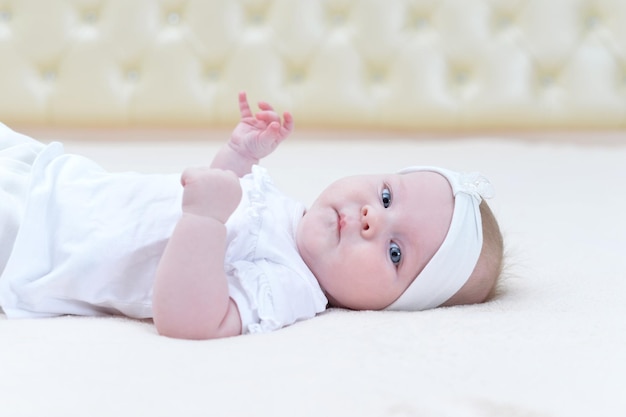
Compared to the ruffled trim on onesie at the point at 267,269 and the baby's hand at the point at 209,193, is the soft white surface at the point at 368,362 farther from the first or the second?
the baby's hand at the point at 209,193

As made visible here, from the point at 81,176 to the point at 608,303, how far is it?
2.82 ft

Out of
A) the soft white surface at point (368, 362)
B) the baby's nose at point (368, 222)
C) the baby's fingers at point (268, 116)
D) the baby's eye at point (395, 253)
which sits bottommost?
the soft white surface at point (368, 362)

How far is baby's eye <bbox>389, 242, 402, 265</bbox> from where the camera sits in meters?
1.18

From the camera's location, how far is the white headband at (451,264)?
117 centimetres

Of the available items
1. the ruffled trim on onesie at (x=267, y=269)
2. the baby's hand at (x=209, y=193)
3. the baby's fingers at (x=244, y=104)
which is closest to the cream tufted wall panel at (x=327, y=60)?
the baby's fingers at (x=244, y=104)

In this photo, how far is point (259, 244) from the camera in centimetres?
117

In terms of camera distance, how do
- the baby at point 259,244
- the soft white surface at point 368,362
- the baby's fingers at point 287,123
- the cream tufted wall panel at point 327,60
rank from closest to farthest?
the soft white surface at point 368,362 < the baby at point 259,244 < the baby's fingers at point 287,123 < the cream tufted wall panel at point 327,60

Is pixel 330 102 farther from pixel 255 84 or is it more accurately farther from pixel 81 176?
pixel 81 176

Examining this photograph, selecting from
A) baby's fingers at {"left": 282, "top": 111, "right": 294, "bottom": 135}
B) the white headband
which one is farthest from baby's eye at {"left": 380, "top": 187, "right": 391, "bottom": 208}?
baby's fingers at {"left": 282, "top": 111, "right": 294, "bottom": 135}

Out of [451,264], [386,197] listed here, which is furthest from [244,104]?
[451,264]

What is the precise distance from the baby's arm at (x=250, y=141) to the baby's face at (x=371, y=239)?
27 centimetres

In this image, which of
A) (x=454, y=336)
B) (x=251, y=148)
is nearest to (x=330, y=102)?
(x=251, y=148)

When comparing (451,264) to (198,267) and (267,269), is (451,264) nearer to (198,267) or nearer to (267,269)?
(267,269)

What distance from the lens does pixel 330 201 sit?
4.02 ft
